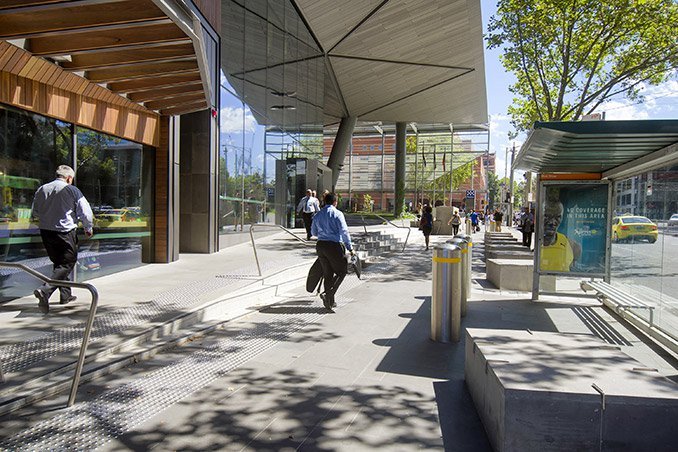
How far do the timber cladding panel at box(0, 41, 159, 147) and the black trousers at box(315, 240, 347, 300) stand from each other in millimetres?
4505

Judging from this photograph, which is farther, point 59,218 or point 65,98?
point 65,98

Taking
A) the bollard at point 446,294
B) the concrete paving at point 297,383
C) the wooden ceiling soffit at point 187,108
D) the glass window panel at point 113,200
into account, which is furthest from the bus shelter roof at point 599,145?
the glass window panel at point 113,200

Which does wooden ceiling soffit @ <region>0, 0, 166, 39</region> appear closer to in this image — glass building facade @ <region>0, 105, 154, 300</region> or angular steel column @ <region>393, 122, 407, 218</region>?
glass building facade @ <region>0, 105, 154, 300</region>

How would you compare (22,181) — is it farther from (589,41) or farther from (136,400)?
(589,41)

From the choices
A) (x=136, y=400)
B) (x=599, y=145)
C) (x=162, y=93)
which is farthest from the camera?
(x=162, y=93)

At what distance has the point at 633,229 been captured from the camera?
7406mm

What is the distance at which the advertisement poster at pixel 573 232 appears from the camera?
860 centimetres

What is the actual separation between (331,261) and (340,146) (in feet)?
88.3

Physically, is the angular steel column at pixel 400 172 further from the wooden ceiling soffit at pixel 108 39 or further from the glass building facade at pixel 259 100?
the wooden ceiling soffit at pixel 108 39

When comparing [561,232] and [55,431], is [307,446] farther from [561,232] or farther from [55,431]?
[561,232]

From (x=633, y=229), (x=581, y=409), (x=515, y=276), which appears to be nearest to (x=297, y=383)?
(x=581, y=409)

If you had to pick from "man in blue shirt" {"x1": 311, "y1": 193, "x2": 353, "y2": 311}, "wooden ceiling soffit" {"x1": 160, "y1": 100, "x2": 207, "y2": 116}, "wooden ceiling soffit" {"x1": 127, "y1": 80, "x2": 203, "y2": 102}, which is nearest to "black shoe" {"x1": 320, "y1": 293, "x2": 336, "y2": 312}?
"man in blue shirt" {"x1": 311, "y1": 193, "x2": 353, "y2": 311}

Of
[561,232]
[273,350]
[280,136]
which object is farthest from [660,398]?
[280,136]

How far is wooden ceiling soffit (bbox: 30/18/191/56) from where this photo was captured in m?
5.77
